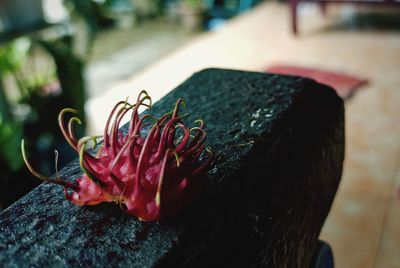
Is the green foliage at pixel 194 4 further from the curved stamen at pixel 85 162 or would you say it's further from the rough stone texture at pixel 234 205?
the curved stamen at pixel 85 162

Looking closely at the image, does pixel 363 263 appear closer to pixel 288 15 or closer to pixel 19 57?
pixel 19 57

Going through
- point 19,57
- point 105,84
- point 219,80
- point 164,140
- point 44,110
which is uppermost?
point 164,140

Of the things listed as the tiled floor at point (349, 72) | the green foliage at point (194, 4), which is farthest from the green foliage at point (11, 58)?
the green foliage at point (194, 4)

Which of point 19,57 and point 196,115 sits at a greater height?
point 196,115

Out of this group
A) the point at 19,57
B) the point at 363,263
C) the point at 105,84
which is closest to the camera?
the point at 363,263

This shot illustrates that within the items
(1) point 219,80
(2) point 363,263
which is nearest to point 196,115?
(1) point 219,80

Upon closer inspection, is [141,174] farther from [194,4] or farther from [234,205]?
[194,4]
